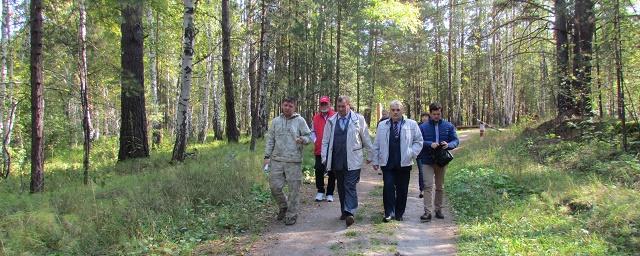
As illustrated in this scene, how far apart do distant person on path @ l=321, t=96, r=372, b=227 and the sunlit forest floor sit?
134 cm

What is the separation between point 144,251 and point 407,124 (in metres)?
4.02

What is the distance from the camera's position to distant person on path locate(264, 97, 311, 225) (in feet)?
22.9

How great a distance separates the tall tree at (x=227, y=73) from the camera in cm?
1712

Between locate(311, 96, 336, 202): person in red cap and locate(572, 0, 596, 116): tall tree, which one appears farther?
locate(572, 0, 596, 116): tall tree

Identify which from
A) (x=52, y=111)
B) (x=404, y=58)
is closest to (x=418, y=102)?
(x=404, y=58)

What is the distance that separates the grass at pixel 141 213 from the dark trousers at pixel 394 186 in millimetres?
1954

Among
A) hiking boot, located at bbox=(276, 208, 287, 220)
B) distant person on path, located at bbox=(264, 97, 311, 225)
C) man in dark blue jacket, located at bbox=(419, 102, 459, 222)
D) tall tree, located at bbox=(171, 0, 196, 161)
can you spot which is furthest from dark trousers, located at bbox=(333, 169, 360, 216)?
tall tree, located at bbox=(171, 0, 196, 161)

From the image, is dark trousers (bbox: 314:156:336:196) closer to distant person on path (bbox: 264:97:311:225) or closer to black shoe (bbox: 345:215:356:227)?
distant person on path (bbox: 264:97:311:225)

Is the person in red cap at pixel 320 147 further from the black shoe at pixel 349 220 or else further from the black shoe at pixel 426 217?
the black shoe at pixel 426 217

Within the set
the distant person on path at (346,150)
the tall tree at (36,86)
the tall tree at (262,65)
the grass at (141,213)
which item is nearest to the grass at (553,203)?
the distant person on path at (346,150)

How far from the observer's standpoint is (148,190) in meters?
7.95

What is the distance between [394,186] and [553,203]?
106 inches

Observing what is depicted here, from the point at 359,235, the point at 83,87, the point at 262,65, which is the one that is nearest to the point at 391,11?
the point at 262,65

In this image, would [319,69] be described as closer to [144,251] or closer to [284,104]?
[284,104]
